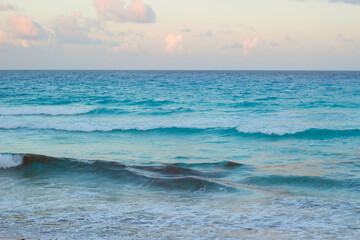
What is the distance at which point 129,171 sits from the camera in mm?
11281

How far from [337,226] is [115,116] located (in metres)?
23.1

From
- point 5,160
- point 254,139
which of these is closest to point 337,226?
point 5,160

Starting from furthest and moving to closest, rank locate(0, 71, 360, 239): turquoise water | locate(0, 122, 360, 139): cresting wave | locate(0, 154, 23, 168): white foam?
locate(0, 122, 360, 139): cresting wave, locate(0, 154, 23, 168): white foam, locate(0, 71, 360, 239): turquoise water

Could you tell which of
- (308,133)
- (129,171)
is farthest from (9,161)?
(308,133)

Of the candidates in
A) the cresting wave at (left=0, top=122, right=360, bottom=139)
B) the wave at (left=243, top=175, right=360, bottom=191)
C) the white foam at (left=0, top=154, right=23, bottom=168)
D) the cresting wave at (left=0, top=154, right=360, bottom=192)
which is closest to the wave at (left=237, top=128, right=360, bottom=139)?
the cresting wave at (left=0, top=122, right=360, bottom=139)

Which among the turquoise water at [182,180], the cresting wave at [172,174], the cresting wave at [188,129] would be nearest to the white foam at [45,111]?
the cresting wave at [188,129]

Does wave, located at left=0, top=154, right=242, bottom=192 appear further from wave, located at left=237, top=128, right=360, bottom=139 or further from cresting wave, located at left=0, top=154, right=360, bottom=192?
wave, located at left=237, top=128, right=360, bottom=139

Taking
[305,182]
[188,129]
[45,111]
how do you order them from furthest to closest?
[45,111], [188,129], [305,182]

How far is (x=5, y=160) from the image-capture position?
1240cm

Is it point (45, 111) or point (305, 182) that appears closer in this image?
point (305, 182)

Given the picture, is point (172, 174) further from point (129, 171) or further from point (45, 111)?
point (45, 111)

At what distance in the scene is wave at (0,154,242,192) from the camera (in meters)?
9.97

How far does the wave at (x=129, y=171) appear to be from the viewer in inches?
392

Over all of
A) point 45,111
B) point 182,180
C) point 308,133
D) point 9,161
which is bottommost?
point 9,161
